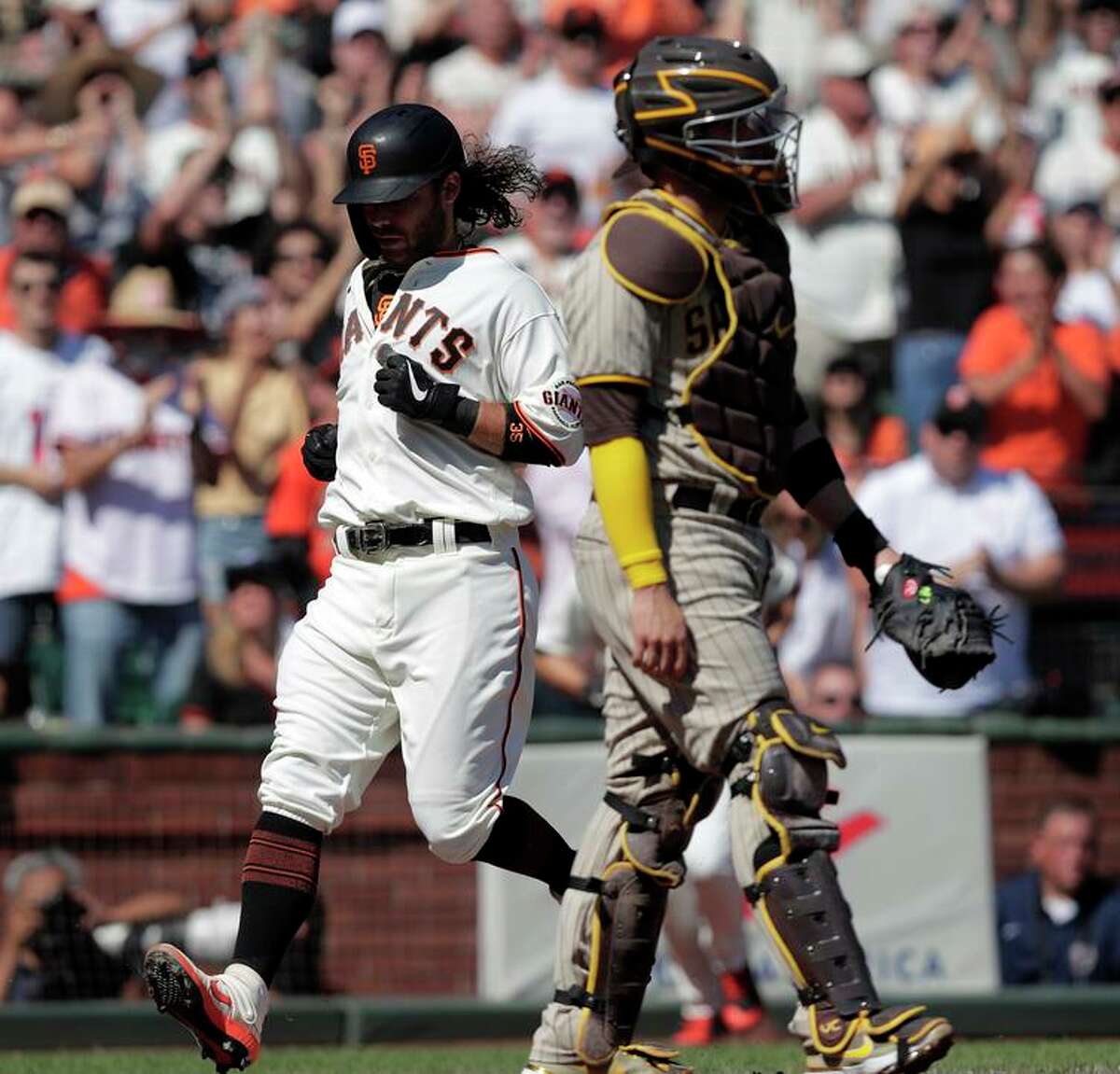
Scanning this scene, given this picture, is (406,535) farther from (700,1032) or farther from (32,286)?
(32,286)

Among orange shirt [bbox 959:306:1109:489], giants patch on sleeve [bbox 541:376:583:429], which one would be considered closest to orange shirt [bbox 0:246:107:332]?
orange shirt [bbox 959:306:1109:489]

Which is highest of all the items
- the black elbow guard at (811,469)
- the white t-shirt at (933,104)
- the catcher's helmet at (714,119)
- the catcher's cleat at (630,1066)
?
the white t-shirt at (933,104)

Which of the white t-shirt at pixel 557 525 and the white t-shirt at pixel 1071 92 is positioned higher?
the white t-shirt at pixel 1071 92

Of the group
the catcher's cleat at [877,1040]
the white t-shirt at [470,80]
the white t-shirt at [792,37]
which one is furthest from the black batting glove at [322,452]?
the white t-shirt at [792,37]

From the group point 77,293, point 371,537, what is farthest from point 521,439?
point 77,293

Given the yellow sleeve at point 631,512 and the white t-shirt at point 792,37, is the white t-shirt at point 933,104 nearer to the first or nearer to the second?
the white t-shirt at point 792,37

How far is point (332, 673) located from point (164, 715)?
4918mm

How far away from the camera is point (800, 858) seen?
16.2 ft

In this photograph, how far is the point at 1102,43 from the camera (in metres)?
13.3

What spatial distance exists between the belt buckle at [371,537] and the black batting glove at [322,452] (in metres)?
0.30

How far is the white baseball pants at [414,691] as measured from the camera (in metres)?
5.00

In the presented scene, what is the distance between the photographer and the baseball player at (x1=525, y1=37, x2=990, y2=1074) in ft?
16.7

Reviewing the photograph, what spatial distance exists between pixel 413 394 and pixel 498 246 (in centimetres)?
626

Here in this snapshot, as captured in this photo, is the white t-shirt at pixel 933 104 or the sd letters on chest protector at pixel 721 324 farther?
the white t-shirt at pixel 933 104
